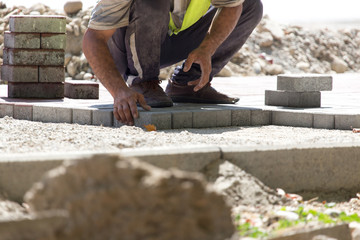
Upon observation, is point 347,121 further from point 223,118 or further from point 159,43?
point 159,43

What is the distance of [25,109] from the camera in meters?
5.06

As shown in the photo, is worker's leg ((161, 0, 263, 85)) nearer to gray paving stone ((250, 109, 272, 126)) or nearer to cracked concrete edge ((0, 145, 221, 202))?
gray paving stone ((250, 109, 272, 126))

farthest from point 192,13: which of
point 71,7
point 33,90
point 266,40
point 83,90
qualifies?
point 266,40

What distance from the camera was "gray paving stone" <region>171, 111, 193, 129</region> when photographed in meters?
4.40

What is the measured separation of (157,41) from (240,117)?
838mm

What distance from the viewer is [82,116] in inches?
183

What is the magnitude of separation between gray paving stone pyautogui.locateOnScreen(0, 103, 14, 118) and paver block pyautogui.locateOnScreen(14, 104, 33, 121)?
5 cm

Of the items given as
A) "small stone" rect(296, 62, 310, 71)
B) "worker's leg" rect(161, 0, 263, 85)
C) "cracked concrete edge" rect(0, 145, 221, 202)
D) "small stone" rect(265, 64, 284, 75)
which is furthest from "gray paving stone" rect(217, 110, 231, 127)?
"small stone" rect(296, 62, 310, 71)

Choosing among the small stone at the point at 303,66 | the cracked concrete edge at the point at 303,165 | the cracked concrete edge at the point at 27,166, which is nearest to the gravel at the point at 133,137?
the cracked concrete edge at the point at 303,165

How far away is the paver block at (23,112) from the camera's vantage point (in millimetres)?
5023

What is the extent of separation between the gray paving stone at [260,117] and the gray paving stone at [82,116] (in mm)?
1214

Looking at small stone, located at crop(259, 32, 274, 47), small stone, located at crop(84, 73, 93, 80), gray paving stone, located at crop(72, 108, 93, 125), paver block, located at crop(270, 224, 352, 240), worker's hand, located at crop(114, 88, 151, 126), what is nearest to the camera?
paver block, located at crop(270, 224, 352, 240)

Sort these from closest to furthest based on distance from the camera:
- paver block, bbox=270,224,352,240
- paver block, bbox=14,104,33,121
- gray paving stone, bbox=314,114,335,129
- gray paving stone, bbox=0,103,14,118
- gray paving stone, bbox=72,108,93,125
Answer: paver block, bbox=270,224,352,240
gray paving stone, bbox=314,114,335,129
gray paving stone, bbox=72,108,93,125
paver block, bbox=14,104,33,121
gray paving stone, bbox=0,103,14,118

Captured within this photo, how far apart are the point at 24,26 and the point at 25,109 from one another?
47.4 inches
